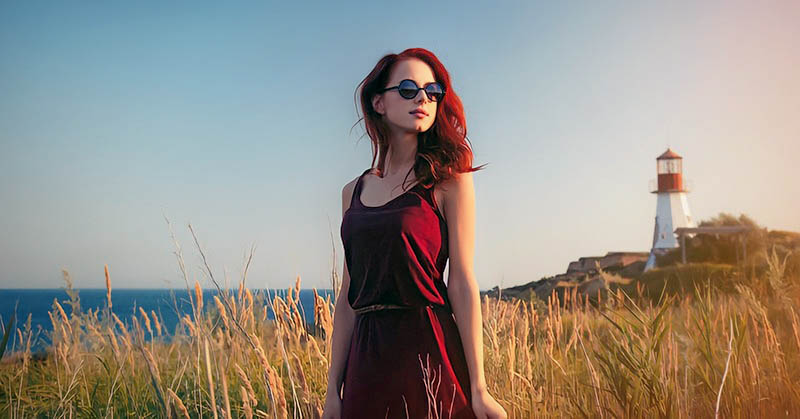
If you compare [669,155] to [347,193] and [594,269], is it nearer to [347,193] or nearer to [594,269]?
[594,269]

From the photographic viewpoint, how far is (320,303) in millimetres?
3029

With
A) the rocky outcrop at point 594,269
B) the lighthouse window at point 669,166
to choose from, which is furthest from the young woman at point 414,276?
the lighthouse window at point 669,166

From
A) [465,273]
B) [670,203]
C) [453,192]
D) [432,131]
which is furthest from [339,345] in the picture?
[670,203]

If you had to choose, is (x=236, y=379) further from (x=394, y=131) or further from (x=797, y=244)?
(x=797, y=244)

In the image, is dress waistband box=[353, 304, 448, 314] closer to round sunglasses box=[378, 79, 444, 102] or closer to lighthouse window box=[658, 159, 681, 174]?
round sunglasses box=[378, 79, 444, 102]

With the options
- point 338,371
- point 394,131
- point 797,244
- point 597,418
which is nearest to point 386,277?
point 338,371

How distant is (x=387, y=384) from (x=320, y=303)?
0.96m

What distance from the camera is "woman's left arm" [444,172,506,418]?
2.09 m

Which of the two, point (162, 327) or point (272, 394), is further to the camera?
point (162, 327)

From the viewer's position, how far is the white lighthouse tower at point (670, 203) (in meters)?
30.5

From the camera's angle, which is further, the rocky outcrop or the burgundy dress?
the rocky outcrop

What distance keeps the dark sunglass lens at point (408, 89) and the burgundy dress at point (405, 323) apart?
0.35 meters

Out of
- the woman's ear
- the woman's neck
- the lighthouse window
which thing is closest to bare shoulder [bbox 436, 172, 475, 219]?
the woman's neck

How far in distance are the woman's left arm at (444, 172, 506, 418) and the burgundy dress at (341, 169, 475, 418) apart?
0.04 metres
